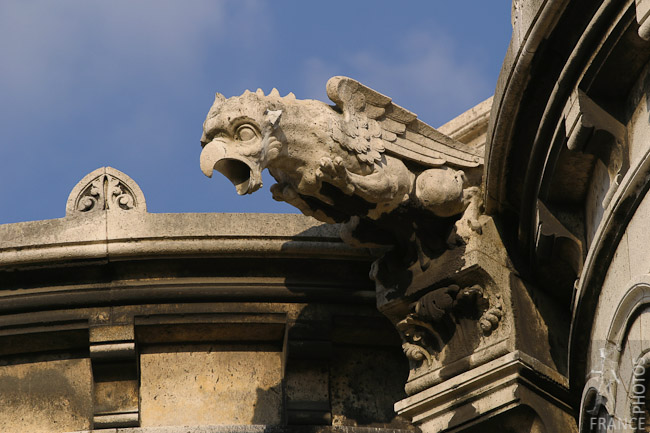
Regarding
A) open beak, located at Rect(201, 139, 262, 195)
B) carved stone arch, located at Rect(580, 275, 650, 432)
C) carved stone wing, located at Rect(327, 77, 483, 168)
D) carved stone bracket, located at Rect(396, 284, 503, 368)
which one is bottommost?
carved stone arch, located at Rect(580, 275, 650, 432)

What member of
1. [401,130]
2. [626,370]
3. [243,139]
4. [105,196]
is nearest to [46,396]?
[105,196]

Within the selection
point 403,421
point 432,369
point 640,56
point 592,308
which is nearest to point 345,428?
point 403,421

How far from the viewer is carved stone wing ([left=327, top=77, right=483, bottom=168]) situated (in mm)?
7168

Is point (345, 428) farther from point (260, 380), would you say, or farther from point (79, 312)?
point (79, 312)

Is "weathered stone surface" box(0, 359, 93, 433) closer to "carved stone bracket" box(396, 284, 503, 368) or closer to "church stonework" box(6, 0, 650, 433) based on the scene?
"church stonework" box(6, 0, 650, 433)

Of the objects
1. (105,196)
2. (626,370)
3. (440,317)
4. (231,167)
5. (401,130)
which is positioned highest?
(105,196)

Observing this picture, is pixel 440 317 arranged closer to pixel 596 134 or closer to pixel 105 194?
pixel 596 134

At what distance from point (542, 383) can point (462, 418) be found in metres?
0.40

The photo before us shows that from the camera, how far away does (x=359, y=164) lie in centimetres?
704

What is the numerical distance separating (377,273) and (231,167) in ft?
3.69

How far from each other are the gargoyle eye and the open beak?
0.08m

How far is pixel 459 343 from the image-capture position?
7.20 metres

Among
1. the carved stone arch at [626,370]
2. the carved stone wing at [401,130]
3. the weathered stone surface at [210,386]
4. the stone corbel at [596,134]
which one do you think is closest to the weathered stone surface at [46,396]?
the weathered stone surface at [210,386]

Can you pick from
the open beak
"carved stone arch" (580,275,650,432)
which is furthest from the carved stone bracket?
the open beak
